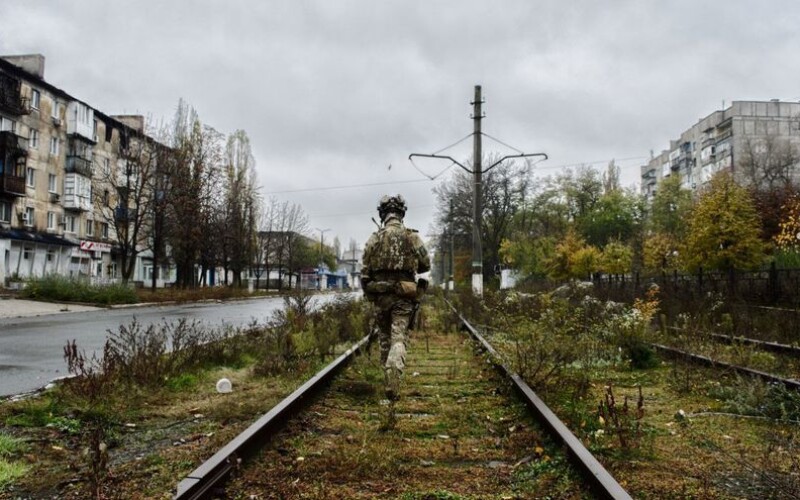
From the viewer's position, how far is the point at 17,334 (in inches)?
546

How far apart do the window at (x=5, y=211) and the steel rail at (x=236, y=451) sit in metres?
45.8

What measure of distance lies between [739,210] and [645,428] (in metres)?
19.5

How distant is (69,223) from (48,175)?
183 inches

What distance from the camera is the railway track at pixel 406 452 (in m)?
3.70

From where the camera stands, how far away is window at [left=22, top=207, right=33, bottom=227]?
45.8 meters

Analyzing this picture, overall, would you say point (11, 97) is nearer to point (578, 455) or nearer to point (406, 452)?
point (406, 452)

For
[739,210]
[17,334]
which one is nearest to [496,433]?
[17,334]

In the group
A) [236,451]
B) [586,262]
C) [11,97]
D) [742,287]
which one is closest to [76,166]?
[11,97]

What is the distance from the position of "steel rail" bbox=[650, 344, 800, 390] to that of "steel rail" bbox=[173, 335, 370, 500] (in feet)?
15.8

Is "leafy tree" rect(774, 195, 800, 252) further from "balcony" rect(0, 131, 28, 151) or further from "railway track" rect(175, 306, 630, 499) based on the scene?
"balcony" rect(0, 131, 28, 151)

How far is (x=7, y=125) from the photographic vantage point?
145ft

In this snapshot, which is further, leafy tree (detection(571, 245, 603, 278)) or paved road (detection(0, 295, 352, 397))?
leafy tree (detection(571, 245, 603, 278))

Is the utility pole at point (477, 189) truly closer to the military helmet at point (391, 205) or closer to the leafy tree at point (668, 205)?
the military helmet at point (391, 205)

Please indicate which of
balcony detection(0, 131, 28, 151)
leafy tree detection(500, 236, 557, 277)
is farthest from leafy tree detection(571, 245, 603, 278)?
balcony detection(0, 131, 28, 151)
